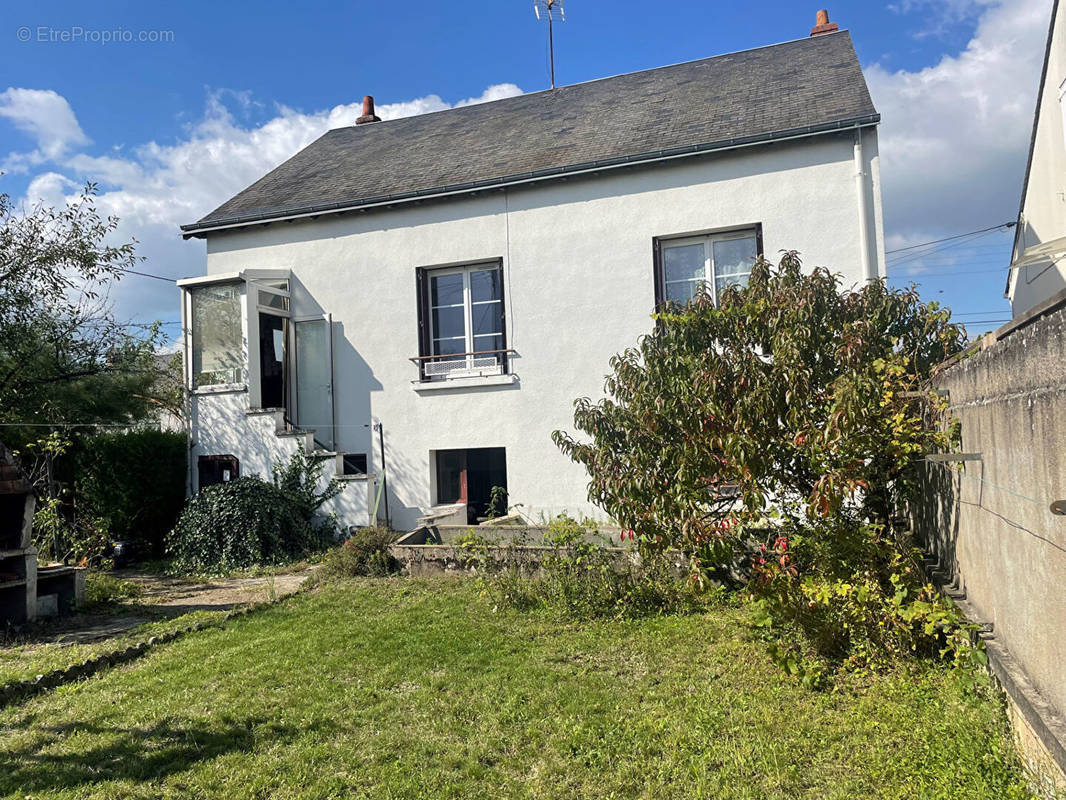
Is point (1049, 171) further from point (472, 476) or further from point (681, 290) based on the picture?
point (472, 476)

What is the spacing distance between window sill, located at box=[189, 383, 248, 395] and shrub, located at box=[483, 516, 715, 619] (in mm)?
6482

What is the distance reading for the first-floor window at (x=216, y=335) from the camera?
1203 centimetres

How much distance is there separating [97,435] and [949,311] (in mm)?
12578

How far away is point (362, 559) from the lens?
8977 millimetres

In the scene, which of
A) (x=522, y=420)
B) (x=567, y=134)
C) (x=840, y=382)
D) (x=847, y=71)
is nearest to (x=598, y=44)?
(x=567, y=134)

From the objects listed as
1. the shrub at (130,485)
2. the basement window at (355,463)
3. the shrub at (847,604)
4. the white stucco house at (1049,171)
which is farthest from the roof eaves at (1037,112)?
the shrub at (130,485)

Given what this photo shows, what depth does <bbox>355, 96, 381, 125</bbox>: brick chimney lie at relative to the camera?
1639 centimetres

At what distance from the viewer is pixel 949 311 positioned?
5836mm

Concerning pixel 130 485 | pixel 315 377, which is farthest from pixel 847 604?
pixel 130 485

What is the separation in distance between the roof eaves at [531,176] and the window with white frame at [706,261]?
1182 mm

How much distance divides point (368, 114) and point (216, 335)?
285 inches

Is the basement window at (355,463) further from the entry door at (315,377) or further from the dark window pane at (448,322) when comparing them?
the dark window pane at (448,322)

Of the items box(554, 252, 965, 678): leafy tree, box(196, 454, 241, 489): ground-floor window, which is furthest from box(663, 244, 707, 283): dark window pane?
box(196, 454, 241, 489): ground-floor window

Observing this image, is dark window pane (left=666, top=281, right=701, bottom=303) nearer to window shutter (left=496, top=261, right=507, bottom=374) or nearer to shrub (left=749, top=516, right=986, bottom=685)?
window shutter (left=496, top=261, right=507, bottom=374)
